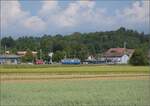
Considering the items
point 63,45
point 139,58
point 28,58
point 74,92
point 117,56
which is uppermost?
point 63,45

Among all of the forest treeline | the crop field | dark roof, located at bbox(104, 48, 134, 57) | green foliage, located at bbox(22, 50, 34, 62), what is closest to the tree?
the forest treeline

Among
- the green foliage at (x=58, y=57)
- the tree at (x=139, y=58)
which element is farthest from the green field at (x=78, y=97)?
the green foliage at (x=58, y=57)

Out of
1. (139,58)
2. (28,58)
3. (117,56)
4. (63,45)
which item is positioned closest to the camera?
(139,58)

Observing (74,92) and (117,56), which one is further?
(117,56)

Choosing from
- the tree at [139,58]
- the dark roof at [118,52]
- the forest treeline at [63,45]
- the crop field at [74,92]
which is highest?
the forest treeline at [63,45]

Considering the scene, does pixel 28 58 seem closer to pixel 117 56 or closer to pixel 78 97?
pixel 117 56

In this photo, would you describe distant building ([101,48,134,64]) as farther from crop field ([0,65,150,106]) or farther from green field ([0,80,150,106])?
green field ([0,80,150,106])

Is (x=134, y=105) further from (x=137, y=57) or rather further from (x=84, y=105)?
(x=137, y=57)

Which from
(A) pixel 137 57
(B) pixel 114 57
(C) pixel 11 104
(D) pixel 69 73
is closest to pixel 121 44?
(B) pixel 114 57

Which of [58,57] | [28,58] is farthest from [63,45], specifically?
[28,58]

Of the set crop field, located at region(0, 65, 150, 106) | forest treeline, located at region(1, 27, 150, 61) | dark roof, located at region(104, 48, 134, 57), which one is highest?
forest treeline, located at region(1, 27, 150, 61)

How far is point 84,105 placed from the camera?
16875mm

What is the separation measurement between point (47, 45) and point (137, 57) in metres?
66.7

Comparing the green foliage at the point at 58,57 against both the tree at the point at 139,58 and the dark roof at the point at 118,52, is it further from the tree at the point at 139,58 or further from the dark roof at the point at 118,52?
the tree at the point at 139,58
